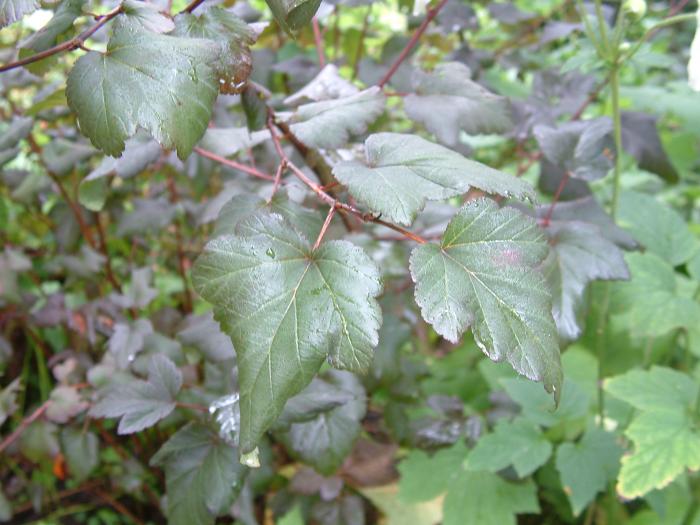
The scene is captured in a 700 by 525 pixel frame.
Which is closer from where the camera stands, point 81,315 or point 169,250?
point 81,315

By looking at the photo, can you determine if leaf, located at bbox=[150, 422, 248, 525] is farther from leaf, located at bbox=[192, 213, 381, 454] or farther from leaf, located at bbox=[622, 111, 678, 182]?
leaf, located at bbox=[622, 111, 678, 182]

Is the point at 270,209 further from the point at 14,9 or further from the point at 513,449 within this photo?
the point at 513,449

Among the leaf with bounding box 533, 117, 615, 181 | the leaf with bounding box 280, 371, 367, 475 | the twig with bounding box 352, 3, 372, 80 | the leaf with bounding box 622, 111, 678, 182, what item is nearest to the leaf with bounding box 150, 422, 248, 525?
the leaf with bounding box 280, 371, 367, 475

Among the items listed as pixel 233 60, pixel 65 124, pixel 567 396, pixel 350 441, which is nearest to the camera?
pixel 233 60

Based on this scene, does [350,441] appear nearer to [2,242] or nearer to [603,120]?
[603,120]

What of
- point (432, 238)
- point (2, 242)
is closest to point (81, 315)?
point (2, 242)
